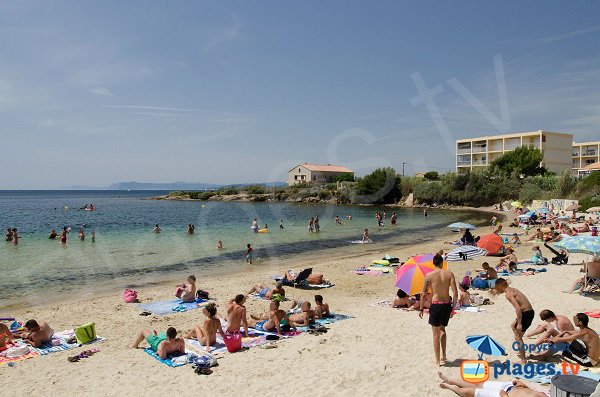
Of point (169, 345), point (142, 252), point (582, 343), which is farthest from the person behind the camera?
point (142, 252)

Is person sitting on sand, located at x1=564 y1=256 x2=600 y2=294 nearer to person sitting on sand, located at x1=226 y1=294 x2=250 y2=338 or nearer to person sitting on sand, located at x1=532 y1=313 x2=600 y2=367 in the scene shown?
person sitting on sand, located at x1=532 y1=313 x2=600 y2=367

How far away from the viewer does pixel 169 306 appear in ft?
38.2

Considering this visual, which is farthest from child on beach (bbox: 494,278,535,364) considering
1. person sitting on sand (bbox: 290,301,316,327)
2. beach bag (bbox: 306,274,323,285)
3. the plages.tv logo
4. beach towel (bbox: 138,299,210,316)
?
beach bag (bbox: 306,274,323,285)

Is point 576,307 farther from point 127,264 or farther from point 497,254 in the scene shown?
point 127,264

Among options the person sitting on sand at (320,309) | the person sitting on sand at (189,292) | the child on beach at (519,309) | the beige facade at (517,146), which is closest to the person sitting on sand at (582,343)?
the child on beach at (519,309)

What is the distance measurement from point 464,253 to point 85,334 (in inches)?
576

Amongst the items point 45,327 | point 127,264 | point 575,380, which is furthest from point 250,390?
point 127,264

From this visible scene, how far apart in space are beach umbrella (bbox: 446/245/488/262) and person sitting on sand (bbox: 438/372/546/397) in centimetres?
1295

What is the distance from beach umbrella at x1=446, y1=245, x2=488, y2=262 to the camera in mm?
18078

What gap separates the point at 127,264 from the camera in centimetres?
1980

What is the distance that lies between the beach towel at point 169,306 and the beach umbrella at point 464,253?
423 inches

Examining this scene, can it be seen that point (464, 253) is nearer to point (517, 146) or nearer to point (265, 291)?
point (265, 291)

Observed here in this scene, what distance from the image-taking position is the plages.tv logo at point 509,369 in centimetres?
583

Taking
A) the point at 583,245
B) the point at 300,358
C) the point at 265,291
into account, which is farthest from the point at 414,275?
the point at 265,291
